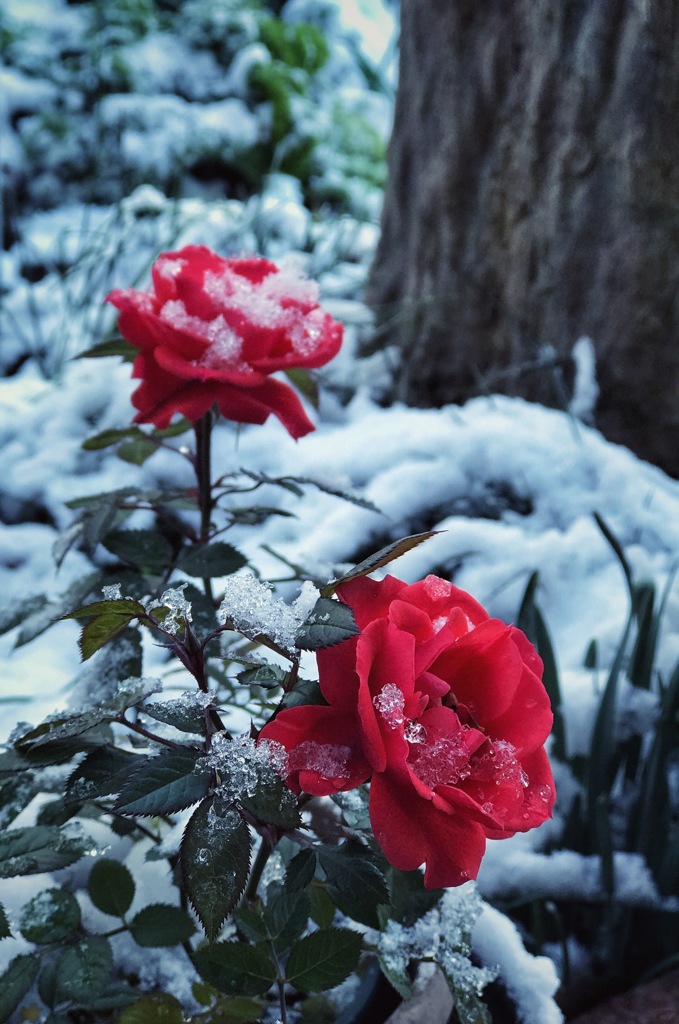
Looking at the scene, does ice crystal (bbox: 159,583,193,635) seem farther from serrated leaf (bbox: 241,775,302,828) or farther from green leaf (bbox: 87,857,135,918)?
green leaf (bbox: 87,857,135,918)

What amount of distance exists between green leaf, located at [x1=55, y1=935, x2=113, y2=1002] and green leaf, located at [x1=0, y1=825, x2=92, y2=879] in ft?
0.19

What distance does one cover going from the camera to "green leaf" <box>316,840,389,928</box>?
419 mm

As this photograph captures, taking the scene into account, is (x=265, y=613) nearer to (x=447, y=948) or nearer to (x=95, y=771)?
(x=95, y=771)

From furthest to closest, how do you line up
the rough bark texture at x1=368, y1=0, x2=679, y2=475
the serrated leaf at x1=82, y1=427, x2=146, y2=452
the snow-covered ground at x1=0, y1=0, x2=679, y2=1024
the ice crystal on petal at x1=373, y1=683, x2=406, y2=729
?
the rough bark texture at x1=368, y1=0, x2=679, y2=475
the snow-covered ground at x1=0, y1=0, x2=679, y2=1024
the serrated leaf at x1=82, y1=427, x2=146, y2=452
the ice crystal on petal at x1=373, y1=683, x2=406, y2=729

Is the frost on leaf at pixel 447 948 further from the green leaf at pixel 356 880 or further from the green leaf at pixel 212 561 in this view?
the green leaf at pixel 212 561

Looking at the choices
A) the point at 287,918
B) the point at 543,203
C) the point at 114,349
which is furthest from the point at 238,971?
the point at 543,203

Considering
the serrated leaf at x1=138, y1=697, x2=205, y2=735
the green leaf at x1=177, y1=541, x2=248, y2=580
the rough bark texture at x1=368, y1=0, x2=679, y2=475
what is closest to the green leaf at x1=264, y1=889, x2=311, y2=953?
the serrated leaf at x1=138, y1=697, x2=205, y2=735

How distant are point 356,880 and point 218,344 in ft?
1.27

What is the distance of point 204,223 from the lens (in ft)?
7.67

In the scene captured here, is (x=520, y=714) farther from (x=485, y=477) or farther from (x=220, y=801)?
(x=485, y=477)

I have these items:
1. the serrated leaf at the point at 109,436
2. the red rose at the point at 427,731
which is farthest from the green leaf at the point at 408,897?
the serrated leaf at the point at 109,436

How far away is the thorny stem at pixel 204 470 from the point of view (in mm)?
654

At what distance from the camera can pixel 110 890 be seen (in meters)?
0.54

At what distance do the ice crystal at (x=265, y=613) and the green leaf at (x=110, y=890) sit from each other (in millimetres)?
236
